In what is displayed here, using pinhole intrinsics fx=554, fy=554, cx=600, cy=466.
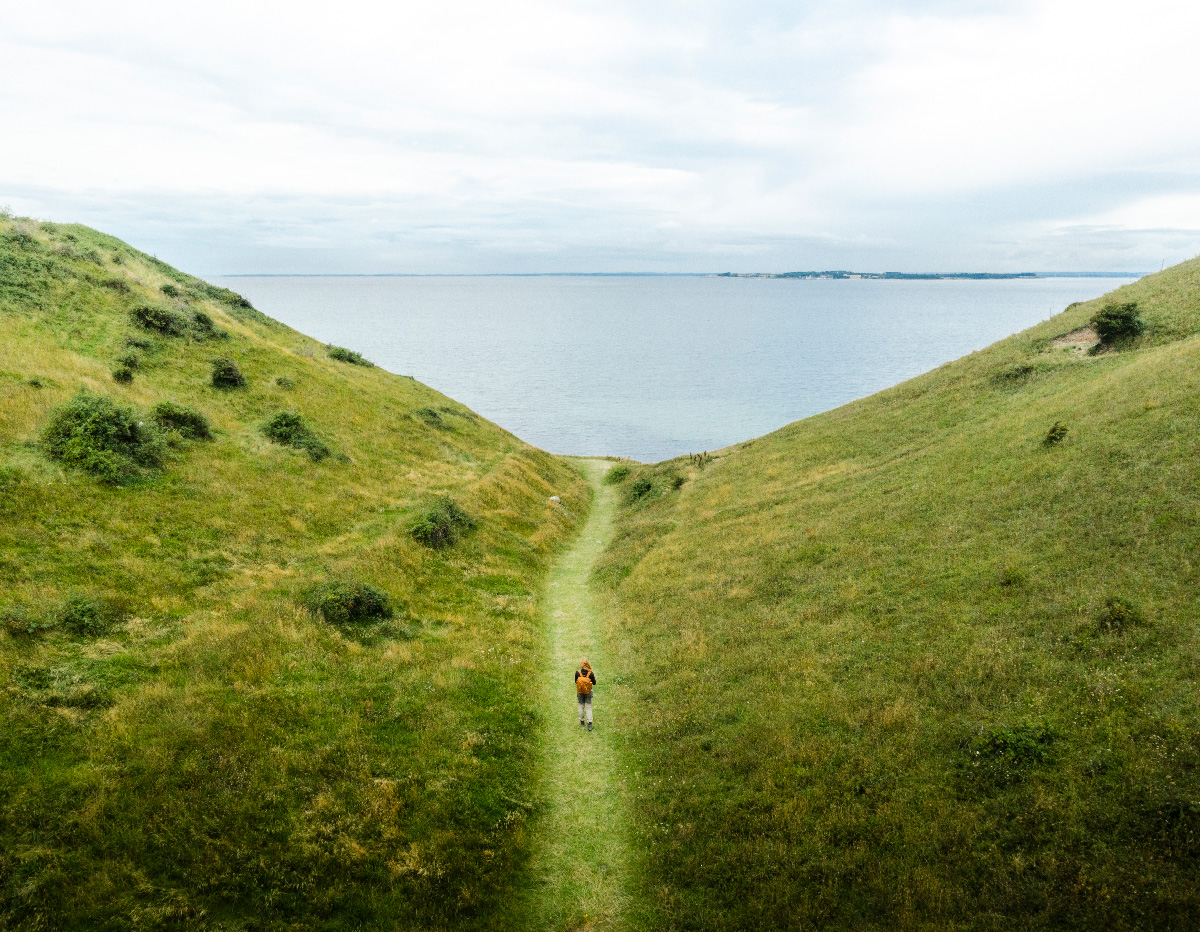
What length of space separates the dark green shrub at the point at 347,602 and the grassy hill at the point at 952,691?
9948 mm

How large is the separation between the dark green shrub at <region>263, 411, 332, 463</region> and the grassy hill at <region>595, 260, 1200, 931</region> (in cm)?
2013

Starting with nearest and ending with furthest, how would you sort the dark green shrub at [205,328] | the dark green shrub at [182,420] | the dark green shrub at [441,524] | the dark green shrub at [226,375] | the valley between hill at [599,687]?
1. the valley between hill at [599,687]
2. the dark green shrub at [182,420]
3. the dark green shrub at [441,524]
4. the dark green shrub at [226,375]
5. the dark green shrub at [205,328]

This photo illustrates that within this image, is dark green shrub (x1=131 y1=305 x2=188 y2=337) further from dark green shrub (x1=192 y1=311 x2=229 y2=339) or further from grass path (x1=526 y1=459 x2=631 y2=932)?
grass path (x1=526 y1=459 x2=631 y2=932)

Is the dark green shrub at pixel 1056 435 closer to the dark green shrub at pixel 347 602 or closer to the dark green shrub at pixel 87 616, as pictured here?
the dark green shrub at pixel 347 602

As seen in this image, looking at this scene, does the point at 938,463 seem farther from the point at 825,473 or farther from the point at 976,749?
the point at 976,749

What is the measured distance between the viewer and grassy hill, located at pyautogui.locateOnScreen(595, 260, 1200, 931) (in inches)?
409

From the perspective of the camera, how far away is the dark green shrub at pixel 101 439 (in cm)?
2250

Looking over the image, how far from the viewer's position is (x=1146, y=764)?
35.4 feet

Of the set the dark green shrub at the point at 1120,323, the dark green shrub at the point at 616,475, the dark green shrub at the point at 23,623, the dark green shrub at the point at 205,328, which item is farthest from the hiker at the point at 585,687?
the dark green shrub at the point at 1120,323

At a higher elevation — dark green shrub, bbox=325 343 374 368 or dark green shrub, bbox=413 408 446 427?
dark green shrub, bbox=325 343 374 368

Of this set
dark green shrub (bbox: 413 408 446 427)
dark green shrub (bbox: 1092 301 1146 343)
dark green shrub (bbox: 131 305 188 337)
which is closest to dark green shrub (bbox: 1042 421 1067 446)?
dark green shrub (bbox: 1092 301 1146 343)

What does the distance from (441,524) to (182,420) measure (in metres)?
14.4

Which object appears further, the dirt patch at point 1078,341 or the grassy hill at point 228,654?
the dirt patch at point 1078,341

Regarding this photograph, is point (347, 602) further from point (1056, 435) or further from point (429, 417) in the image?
point (429, 417)
